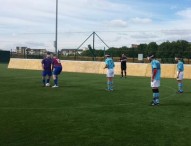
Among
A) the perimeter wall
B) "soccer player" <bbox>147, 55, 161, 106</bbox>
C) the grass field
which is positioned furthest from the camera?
the perimeter wall

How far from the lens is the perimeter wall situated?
31844mm

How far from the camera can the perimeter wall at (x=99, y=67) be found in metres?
31.8

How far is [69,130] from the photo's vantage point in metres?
9.25

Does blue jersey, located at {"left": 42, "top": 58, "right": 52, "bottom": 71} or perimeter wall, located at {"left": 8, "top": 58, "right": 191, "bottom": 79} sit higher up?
blue jersey, located at {"left": 42, "top": 58, "right": 52, "bottom": 71}

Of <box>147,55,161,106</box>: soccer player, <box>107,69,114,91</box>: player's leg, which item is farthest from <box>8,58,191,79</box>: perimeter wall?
Answer: <box>147,55,161,106</box>: soccer player

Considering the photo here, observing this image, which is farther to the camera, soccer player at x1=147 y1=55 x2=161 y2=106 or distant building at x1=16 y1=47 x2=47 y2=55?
distant building at x1=16 y1=47 x2=47 y2=55

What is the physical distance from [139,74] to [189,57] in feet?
21.6

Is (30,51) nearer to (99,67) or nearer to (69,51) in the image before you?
(69,51)

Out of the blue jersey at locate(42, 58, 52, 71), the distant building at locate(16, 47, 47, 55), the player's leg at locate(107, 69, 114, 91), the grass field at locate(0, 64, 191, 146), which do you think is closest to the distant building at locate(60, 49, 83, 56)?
the distant building at locate(16, 47, 47, 55)

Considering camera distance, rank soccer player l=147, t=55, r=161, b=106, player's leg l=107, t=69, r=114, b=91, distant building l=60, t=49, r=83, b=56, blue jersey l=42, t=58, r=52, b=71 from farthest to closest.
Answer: distant building l=60, t=49, r=83, b=56
blue jersey l=42, t=58, r=52, b=71
player's leg l=107, t=69, r=114, b=91
soccer player l=147, t=55, r=161, b=106

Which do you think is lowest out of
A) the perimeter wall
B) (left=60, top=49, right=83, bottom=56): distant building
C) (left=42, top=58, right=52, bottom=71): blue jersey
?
the perimeter wall

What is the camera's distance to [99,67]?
37.5 metres

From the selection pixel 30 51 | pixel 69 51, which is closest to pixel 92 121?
pixel 69 51

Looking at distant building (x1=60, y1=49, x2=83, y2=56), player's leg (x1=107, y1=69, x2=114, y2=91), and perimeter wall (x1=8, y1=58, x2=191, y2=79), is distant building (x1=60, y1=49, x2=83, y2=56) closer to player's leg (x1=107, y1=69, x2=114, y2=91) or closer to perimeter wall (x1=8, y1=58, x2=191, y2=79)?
perimeter wall (x1=8, y1=58, x2=191, y2=79)
